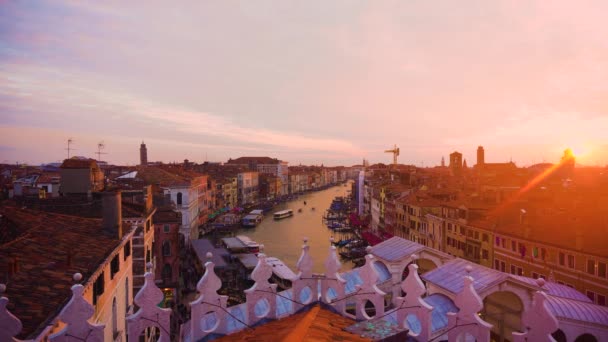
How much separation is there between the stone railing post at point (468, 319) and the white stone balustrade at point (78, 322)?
3.76 m

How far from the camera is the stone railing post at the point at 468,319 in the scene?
4.61 m

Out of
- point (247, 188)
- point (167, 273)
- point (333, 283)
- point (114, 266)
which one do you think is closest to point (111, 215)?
point (114, 266)

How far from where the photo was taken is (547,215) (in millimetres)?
24328

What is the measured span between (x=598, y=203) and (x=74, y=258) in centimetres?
2633

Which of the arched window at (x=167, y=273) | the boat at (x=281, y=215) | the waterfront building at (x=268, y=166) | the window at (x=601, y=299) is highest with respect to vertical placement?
the waterfront building at (x=268, y=166)

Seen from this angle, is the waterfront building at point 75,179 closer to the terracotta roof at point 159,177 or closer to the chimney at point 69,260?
the chimney at point 69,260

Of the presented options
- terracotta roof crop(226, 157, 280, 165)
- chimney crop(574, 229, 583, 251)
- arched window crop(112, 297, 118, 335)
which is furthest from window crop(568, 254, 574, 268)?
terracotta roof crop(226, 157, 280, 165)

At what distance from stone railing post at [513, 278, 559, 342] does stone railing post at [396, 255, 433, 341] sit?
936mm

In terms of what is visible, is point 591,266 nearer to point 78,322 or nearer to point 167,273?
point 78,322

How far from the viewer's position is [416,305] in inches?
196

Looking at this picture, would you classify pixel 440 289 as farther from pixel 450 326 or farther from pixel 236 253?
pixel 236 253

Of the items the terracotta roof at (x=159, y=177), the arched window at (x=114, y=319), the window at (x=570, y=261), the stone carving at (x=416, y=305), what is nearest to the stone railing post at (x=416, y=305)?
the stone carving at (x=416, y=305)

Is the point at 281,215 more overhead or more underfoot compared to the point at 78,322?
more underfoot

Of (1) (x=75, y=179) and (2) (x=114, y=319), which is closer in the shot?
(2) (x=114, y=319)
